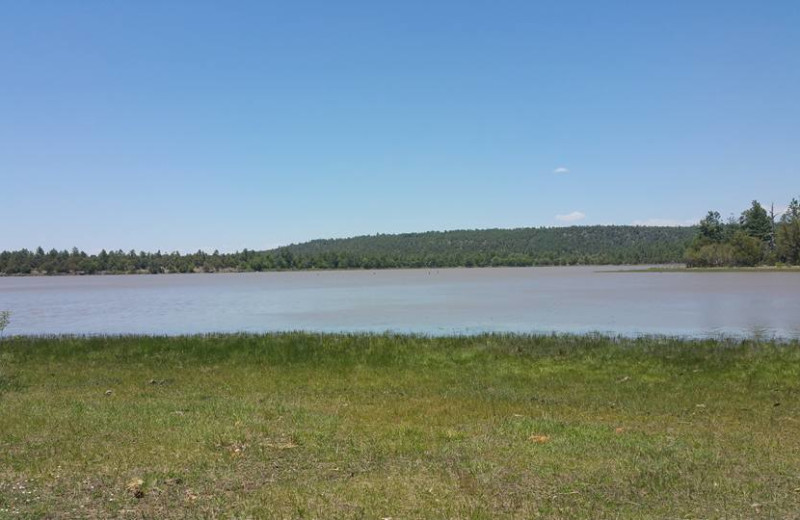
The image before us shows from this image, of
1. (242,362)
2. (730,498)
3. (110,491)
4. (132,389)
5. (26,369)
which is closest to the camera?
(730,498)

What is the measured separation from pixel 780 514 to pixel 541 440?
384cm

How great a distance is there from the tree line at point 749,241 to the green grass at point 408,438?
13946cm

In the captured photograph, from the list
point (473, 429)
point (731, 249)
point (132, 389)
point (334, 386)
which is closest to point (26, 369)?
point (132, 389)

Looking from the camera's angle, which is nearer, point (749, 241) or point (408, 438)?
point (408, 438)

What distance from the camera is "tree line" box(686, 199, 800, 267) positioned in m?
144

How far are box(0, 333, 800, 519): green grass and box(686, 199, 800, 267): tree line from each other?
13946cm

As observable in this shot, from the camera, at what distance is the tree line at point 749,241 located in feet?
471

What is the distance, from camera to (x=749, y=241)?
495ft

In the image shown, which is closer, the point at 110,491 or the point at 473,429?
the point at 110,491

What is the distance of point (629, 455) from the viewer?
9812 millimetres

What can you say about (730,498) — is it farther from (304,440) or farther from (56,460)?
(56,460)

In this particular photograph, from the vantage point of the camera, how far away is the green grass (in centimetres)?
795

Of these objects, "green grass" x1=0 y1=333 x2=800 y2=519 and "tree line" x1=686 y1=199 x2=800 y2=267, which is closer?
"green grass" x1=0 y1=333 x2=800 y2=519

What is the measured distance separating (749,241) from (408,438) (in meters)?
159
